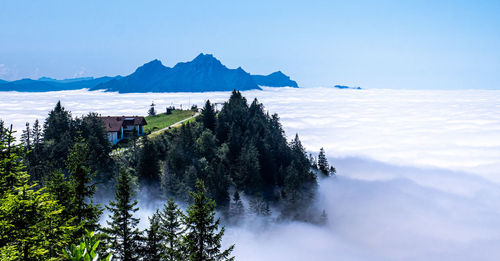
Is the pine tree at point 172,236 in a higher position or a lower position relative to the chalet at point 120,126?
lower

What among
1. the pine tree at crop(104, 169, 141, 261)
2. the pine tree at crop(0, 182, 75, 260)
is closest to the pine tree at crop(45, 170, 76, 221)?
the pine tree at crop(104, 169, 141, 261)

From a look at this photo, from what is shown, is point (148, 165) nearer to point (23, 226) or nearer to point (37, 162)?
point (37, 162)

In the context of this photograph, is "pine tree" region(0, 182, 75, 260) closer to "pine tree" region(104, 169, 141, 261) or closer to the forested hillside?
the forested hillside

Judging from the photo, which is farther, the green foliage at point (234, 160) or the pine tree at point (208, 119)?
the pine tree at point (208, 119)

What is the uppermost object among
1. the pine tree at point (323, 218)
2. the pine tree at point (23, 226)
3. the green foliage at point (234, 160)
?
the pine tree at point (23, 226)

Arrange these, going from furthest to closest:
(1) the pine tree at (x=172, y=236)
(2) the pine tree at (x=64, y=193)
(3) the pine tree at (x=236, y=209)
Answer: (3) the pine tree at (x=236, y=209), (1) the pine tree at (x=172, y=236), (2) the pine tree at (x=64, y=193)

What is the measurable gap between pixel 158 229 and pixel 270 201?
78.7 m

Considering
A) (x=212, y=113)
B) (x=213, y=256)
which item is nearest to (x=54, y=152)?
(x=212, y=113)

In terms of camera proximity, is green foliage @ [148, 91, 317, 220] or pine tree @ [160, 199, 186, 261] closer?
pine tree @ [160, 199, 186, 261]

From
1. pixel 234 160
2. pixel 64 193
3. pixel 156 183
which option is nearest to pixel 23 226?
pixel 64 193

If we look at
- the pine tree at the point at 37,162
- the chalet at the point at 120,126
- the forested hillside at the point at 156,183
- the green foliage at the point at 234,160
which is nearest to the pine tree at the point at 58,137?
the forested hillside at the point at 156,183

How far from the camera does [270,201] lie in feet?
362

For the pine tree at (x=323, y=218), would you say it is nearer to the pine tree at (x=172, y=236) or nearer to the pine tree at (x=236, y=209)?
the pine tree at (x=236, y=209)

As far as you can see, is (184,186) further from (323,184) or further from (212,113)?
(323,184)
